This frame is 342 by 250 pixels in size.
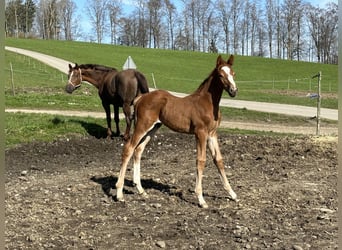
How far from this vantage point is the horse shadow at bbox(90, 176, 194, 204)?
6543 mm

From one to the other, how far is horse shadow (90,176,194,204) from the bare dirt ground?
2cm

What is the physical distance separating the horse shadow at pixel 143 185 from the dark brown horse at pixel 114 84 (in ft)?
10.1

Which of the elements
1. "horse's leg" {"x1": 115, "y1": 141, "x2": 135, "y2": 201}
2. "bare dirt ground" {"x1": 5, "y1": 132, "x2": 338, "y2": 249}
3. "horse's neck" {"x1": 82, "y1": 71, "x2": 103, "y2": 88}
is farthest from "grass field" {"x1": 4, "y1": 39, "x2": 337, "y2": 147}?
"horse's leg" {"x1": 115, "y1": 141, "x2": 135, "y2": 201}

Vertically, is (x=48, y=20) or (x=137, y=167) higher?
(x=48, y=20)

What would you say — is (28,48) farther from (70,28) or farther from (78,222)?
(78,222)

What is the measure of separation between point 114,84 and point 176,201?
5.71 metres

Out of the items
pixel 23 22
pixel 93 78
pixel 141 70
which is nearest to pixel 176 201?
pixel 93 78

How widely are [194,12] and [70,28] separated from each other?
27702 millimetres

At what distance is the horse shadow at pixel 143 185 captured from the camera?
654cm

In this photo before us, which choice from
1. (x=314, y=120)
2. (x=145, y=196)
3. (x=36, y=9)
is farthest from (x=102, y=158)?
(x=36, y=9)

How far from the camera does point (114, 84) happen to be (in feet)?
36.9

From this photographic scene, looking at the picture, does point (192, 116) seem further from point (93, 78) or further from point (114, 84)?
point (93, 78)

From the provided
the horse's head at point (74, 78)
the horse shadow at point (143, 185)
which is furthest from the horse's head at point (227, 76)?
the horse's head at point (74, 78)

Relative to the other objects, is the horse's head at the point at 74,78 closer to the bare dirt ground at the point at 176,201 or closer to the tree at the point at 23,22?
the bare dirt ground at the point at 176,201
